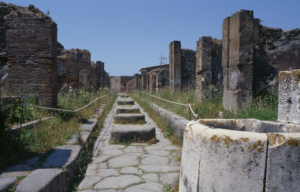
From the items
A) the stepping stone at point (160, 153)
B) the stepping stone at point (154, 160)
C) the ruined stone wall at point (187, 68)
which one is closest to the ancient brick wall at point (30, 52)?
the stepping stone at point (160, 153)

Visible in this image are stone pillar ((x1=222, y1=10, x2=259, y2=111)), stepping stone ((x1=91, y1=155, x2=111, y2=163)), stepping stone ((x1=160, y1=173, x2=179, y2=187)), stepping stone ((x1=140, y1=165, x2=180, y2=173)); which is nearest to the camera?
stepping stone ((x1=160, y1=173, x2=179, y2=187))

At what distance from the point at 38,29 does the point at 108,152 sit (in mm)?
3866

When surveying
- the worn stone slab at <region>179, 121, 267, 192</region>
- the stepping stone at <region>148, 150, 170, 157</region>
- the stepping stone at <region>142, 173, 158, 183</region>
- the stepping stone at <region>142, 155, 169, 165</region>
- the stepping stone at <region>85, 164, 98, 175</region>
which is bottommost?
the stepping stone at <region>85, 164, 98, 175</region>

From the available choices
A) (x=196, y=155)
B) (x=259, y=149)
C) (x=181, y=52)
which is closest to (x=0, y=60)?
(x=196, y=155)

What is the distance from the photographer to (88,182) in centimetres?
285

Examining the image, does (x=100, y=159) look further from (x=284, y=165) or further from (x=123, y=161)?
(x=284, y=165)

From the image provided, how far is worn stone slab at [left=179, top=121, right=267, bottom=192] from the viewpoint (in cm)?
129

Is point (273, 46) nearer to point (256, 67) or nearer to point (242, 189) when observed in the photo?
point (256, 67)

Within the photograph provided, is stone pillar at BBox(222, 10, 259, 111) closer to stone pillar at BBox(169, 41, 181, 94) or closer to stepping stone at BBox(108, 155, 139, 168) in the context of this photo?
stepping stone at BBox(108, 155, 139, 168)

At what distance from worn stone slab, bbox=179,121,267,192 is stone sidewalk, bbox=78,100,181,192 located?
121 centimetres

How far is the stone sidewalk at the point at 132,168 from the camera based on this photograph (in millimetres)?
2734

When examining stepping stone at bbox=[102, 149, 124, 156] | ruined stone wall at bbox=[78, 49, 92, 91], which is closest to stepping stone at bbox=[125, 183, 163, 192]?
stepping stone at bbox=[102, 149, 124, 156]

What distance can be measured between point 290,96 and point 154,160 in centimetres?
234

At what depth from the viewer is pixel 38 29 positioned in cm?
574
